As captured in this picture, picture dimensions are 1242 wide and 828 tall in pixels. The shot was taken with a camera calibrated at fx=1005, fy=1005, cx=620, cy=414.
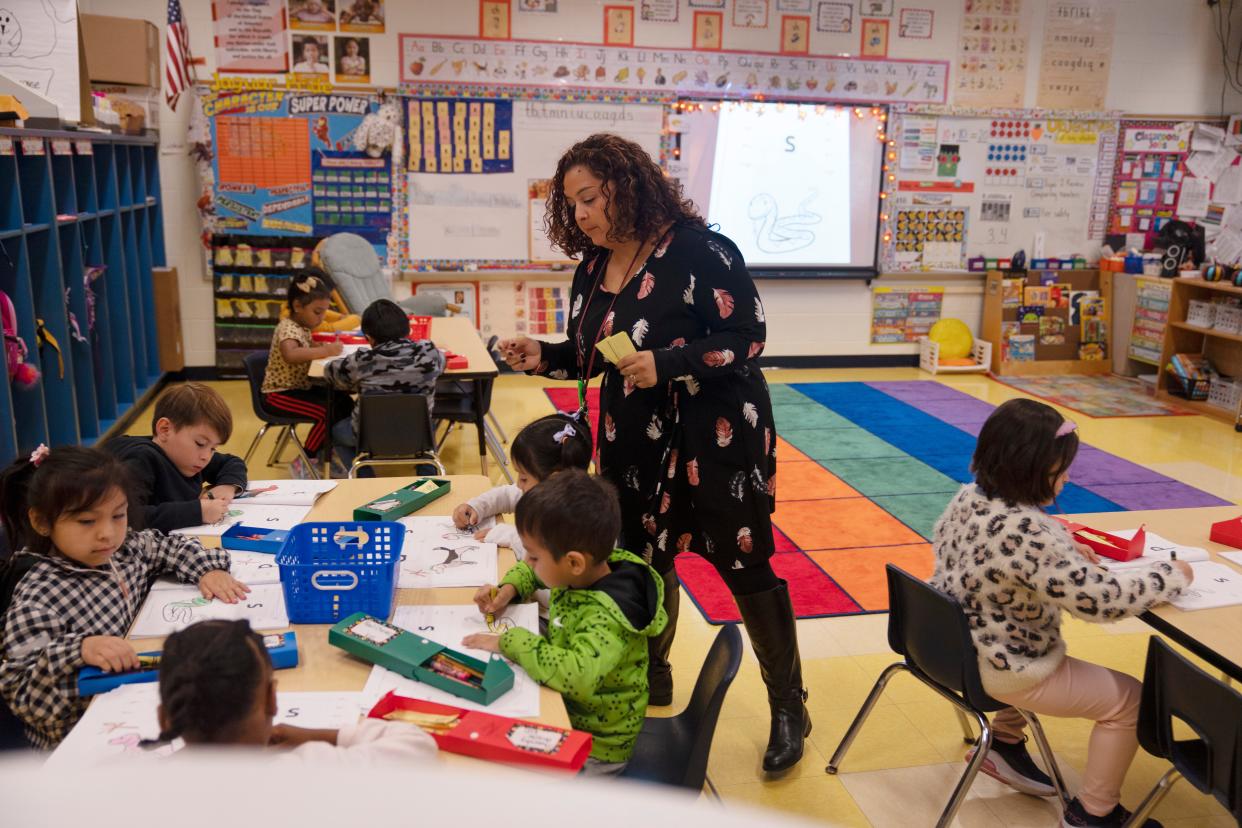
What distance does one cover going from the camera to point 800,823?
0.86ft

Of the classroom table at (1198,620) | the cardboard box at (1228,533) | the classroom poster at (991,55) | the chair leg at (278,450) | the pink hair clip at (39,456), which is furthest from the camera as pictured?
the classroom poster at (991,55)

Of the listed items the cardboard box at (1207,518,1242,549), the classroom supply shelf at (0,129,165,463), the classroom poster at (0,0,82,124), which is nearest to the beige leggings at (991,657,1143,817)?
the cardboard box at (1207,518,1242,549)

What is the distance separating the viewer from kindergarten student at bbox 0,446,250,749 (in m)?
1.55

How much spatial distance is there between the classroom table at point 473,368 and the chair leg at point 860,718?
2.22 meters

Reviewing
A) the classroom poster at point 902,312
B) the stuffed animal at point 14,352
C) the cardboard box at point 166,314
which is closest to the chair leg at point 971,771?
the stuffed animal at point 14,352

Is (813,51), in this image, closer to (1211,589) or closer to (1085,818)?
(1211,589)

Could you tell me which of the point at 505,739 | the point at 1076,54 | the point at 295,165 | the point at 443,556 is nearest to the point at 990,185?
the point at 1076,54

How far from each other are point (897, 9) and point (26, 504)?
6972 millimetres

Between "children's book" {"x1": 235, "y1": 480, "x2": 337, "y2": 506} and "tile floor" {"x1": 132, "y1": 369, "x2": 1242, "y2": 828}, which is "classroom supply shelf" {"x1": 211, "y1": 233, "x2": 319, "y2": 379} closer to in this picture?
"tile floor" {"x1": 132, "y1": 369, "x2": 1242, "y2": 828}

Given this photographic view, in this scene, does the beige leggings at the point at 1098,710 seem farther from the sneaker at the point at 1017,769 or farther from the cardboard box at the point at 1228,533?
the cardboard box at the point at 1228,533

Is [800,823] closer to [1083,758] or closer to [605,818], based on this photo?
[605,818]

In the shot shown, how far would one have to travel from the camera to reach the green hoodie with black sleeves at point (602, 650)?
1.62m

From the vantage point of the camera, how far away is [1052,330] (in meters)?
7.80

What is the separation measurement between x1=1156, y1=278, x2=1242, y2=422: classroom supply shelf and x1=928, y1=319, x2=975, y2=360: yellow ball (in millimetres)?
1381
